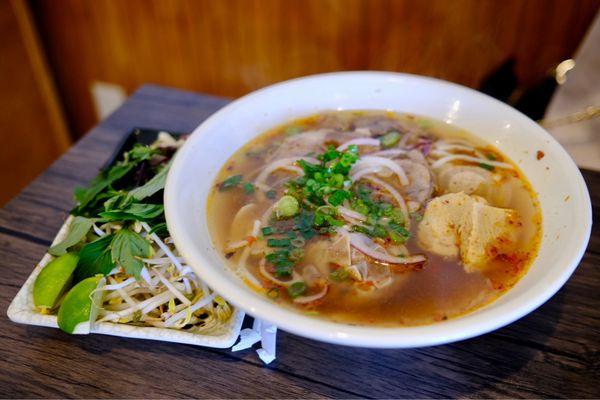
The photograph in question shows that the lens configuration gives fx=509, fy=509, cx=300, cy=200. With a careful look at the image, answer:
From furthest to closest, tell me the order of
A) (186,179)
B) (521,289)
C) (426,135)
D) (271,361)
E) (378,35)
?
(378,35) → (426,135) → (186,179) → (271,361) → (521,289)

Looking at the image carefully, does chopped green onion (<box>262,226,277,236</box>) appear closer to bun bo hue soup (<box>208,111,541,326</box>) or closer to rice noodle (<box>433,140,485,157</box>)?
bun bo hue soup (<box>208,111,541,326</box>)

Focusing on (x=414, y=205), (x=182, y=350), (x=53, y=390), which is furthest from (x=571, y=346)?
(x=53, y=390)

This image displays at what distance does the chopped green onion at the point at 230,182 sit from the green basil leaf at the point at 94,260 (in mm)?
372

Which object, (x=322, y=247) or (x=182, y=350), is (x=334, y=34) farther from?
(x=182, y=350)

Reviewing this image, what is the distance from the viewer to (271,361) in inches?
51.3

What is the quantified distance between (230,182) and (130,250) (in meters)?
0.37

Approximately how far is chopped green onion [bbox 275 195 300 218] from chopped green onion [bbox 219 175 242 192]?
0.64ft

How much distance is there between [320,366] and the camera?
→ 4.25 ft

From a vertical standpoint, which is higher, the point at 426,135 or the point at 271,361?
the point at 426,135

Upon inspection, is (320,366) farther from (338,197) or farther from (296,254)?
(338,197)

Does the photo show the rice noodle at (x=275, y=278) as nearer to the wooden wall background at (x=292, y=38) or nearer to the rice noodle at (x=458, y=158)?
the rice noodle at (x=458, y=158)

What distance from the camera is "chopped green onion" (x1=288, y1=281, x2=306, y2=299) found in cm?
126

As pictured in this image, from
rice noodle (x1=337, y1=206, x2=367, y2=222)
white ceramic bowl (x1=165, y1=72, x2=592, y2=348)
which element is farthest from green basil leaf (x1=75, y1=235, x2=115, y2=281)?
rice noodle (x1=337, y1=206, x2=367, y2=222)

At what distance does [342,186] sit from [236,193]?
330 millimetres
